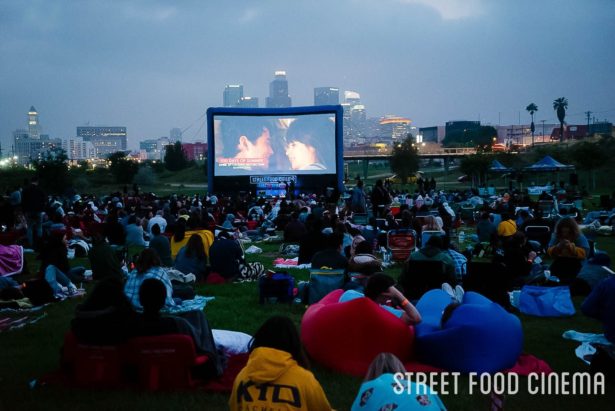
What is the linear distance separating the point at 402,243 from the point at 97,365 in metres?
7.05

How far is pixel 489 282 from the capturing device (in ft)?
21.9

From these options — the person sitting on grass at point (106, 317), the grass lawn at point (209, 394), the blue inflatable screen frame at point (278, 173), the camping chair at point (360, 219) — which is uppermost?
the blue inflatable screen frame at point (278, 173)

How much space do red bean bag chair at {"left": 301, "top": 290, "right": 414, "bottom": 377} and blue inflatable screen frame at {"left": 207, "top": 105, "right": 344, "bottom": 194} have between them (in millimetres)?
24492

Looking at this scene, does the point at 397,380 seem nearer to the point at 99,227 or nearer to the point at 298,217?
the point at 99,227

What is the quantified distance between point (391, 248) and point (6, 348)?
21.8 ft

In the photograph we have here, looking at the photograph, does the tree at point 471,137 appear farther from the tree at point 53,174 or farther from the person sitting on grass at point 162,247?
the person sitting on grass at point 162,247

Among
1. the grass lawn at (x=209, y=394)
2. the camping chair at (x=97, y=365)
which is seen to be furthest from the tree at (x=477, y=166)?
the camping chair at (x=97, y=365)

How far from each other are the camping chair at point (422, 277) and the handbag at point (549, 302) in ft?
3.96

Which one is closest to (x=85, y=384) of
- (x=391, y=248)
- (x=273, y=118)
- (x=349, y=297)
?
(x=349, y=297)

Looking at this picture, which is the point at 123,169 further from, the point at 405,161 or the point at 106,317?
the point at 106,317

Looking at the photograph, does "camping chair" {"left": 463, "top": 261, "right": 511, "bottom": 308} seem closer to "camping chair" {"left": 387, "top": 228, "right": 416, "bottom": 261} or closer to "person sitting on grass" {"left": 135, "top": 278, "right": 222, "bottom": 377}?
"person sitting on grass" {"left": 135, "top": 278, "right": 222, "bottom": 377}

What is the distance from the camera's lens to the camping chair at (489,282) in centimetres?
665

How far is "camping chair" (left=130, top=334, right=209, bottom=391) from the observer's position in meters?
4.43

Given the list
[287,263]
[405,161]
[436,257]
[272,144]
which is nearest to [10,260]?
[287,263]
